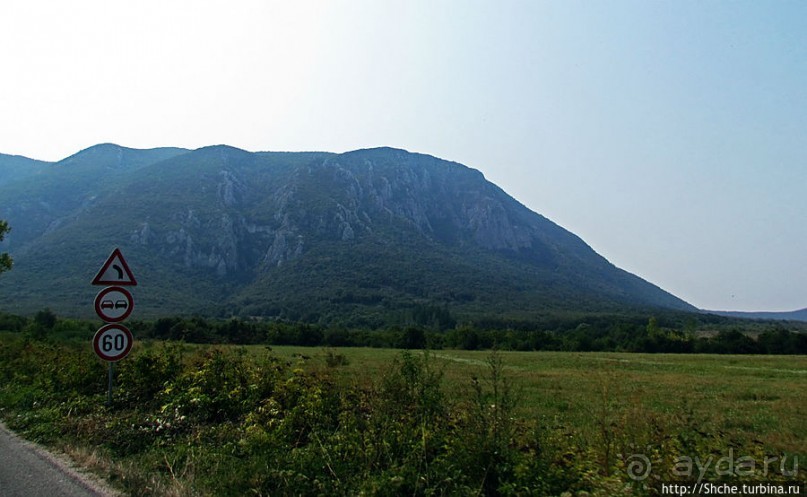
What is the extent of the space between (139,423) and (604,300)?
14474cm

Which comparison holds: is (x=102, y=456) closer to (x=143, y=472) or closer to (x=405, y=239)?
(x=143, y=472)

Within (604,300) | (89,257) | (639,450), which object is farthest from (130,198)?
(639,450)

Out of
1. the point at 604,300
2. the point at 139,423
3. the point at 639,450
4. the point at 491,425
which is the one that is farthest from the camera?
the point at 604,300

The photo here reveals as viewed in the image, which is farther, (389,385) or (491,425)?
(389,385)

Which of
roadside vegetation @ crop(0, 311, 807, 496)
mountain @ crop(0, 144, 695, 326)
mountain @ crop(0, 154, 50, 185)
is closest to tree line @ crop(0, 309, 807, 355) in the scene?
mountain @ crop(0, 144, 695, 326)

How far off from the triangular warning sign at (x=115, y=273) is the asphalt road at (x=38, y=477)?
3097 millimetres

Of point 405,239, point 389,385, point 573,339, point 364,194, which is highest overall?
point 364,194

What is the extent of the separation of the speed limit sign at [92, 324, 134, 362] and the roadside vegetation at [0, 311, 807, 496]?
1116 millimetres

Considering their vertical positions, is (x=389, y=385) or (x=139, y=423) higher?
(x=389, y=385)

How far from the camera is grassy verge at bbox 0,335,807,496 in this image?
4.79 meters

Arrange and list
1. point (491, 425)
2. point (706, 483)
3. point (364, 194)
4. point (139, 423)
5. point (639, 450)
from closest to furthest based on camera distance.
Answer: point (706, 483) < point (639, 450) < point (491, 425) < point (139, 423) < point (364, 194)

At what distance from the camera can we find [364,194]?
525 ft

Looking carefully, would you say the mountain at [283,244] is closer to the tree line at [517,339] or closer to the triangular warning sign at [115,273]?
the tree line at [517,339]

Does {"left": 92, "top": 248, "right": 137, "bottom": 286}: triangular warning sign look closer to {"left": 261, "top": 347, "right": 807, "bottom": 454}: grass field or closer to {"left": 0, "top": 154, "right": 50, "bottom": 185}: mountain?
{"left": 261, "top": 347, "right": 807, "bottom": 454}: grass field
